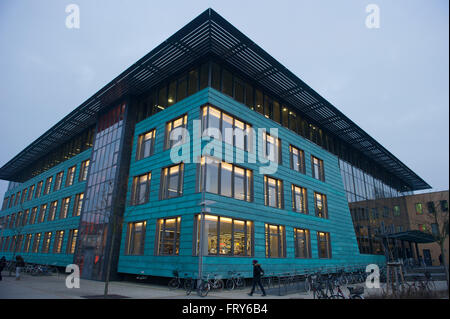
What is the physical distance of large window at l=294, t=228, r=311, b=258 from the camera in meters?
26.1

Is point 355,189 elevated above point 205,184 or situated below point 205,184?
above

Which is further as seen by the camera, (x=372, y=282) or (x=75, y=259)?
(x=75, y=259)

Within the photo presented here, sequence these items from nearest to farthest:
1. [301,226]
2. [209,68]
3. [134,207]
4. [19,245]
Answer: [209,68]
[134,207]
[301,226]
[19,245]

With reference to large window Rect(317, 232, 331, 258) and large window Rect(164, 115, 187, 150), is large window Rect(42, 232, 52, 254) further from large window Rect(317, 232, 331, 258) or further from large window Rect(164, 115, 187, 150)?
large window Rect(317, 232, 331, 258)

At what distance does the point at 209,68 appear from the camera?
878 inches

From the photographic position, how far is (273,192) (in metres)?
25.3

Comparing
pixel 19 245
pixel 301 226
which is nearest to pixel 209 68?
pixel 301 226

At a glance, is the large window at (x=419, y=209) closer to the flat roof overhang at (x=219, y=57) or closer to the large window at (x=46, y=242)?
the flat roof overhang at (x=219, y=57)

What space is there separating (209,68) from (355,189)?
84.0 feet

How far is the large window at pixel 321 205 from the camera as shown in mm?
30000

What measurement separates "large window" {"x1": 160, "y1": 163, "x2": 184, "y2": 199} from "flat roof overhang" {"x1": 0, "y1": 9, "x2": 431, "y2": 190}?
8.35 metres

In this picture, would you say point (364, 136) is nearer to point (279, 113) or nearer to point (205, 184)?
point (279, 113)

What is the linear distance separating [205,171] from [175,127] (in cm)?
574

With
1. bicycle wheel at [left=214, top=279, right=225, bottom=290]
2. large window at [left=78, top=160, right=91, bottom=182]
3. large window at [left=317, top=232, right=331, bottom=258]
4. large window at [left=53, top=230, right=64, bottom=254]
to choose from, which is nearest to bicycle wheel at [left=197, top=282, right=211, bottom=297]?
bicycle wheel at [left=214, top=279, right=225, bottom=290]
